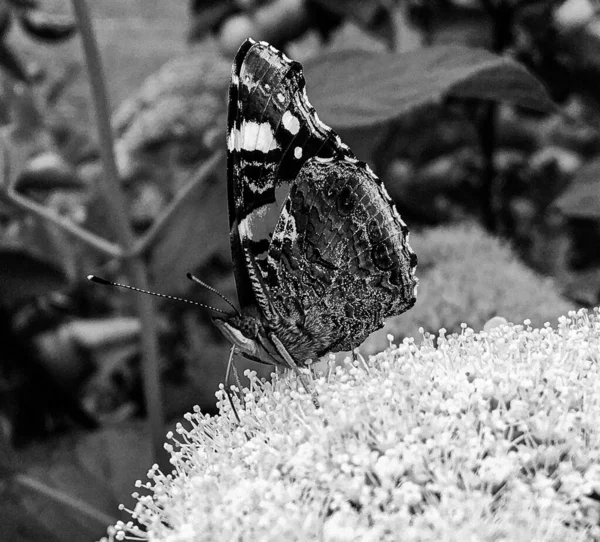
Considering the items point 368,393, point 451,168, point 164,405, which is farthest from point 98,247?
point 451,168

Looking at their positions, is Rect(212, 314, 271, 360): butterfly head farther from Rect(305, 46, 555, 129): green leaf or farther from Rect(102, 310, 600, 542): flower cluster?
Rect(305, 46, 555, 129): green leaf

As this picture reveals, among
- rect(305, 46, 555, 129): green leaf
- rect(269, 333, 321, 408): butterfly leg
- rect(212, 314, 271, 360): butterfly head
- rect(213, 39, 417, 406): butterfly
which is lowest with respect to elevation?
rect(269, 333, 321, 408): butterfly leg

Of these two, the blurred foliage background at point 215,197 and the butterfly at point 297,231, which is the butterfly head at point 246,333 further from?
the blurred foliage background at point 215,197

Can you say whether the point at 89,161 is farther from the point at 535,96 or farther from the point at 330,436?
the point at 330,436

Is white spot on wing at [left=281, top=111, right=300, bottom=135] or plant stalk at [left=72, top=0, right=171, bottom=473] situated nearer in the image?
white spot on wing at [left=281, top=111, right=300, bottom=135]

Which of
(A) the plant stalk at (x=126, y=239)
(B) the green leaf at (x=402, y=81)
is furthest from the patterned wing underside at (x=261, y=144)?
(A) the plant stalk at (x=126, y=239)

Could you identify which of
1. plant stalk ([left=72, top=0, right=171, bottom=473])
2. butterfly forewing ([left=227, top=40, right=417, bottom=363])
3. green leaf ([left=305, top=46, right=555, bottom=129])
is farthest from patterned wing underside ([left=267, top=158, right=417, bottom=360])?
plant stalk ([left=72, top=0, right=171, bottom=473])

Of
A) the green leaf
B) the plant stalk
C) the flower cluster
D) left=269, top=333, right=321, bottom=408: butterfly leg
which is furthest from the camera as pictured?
the plant stalk
